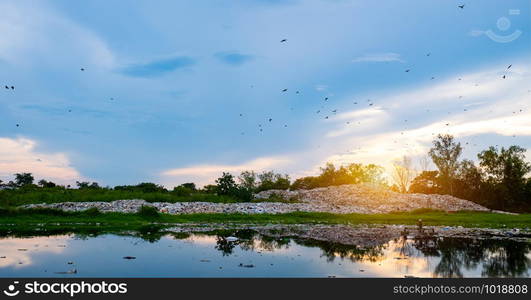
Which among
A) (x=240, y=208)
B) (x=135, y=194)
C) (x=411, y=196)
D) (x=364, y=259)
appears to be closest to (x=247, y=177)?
(x=411, y=196)

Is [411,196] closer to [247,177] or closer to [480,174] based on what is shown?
[480,174]

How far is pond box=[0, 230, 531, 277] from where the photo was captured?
12273mm

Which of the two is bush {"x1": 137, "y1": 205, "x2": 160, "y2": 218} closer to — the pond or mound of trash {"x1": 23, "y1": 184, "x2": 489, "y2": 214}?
mound of trash {"x1": 23, "y1": 184, "x2": 489, "y2": 214}

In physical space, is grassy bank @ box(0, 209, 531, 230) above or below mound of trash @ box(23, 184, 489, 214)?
below

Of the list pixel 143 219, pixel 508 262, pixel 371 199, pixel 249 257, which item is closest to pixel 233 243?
pixel 249 257

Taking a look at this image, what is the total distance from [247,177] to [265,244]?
70.3 metres

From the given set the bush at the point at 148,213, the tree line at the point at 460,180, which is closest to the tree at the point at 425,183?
the tree line at the point at 460,180

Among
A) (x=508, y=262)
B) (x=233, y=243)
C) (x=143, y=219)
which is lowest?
(x=508, y=262)

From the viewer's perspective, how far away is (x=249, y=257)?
1488 centimetres

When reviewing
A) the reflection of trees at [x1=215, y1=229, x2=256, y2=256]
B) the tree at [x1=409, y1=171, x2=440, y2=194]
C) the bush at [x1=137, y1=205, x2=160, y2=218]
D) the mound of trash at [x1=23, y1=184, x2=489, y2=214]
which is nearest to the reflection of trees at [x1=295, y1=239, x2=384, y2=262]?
the reflection of trees at [x1=215, y1=229, x2=256, y2=256]

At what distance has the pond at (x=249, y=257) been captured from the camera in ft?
40.3

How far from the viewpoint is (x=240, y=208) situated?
39.5 metres

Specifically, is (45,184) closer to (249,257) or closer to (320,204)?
(320,204)

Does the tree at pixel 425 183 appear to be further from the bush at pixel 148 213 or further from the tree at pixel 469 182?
the bush at pixel 148 213
